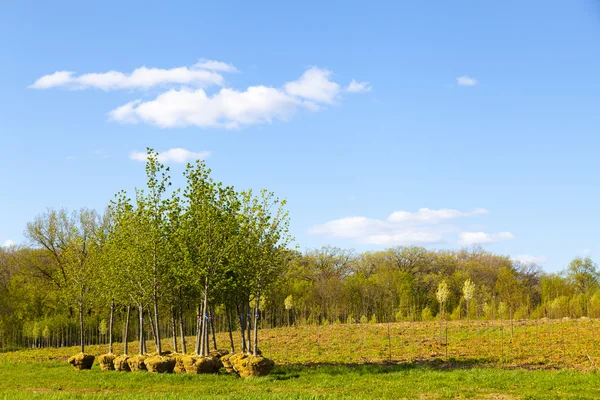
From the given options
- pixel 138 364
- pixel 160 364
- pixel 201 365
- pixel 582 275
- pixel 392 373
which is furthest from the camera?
pixel 582 275

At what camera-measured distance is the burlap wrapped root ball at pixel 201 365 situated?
1118 inches

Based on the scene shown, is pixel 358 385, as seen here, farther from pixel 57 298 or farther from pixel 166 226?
pixel 57 298

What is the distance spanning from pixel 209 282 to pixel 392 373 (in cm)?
1124

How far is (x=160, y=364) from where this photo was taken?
2934 cm

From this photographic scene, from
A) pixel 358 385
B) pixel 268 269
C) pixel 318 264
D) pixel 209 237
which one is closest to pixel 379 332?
pixel 268 269

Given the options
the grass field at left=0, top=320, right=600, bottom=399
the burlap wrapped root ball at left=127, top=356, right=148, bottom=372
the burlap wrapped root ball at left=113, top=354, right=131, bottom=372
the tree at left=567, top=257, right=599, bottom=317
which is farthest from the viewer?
the tree at left=567, top=257, right=599, bottom=317

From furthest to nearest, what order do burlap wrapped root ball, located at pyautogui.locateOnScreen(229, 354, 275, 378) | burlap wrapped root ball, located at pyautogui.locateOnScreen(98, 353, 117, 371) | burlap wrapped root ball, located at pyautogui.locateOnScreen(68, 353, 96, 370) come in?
1. burlap wrapped root ball, located at pyautogui.locateOnScreen(68, 353, 96, 370)
2. burlap wrapped root ball, located at pyautogui.locateOnScreen(98, 353, 117, 371)
3. burlap wrapped root ball, located at pyautogui.locateOnScreen(229, 354, 275, 378)

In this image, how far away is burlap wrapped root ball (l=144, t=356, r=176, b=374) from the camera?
29297 mm

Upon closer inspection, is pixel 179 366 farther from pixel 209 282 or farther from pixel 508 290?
pixel 508 290

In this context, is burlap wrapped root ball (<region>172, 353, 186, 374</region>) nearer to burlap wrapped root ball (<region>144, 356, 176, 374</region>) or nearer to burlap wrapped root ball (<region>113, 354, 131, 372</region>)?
burlap wrapped root ball (<region>144, 356, 176, 374</region>)

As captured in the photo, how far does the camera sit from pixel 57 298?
2571 inches

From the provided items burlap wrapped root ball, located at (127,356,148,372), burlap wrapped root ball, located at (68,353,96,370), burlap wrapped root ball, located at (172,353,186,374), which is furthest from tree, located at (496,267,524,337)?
burlap wrapped root ball, located at (68,353,96,370)

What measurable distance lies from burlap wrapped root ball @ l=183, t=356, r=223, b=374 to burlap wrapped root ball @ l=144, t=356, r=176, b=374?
1.06 metres

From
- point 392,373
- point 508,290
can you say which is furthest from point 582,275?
point 392,373
